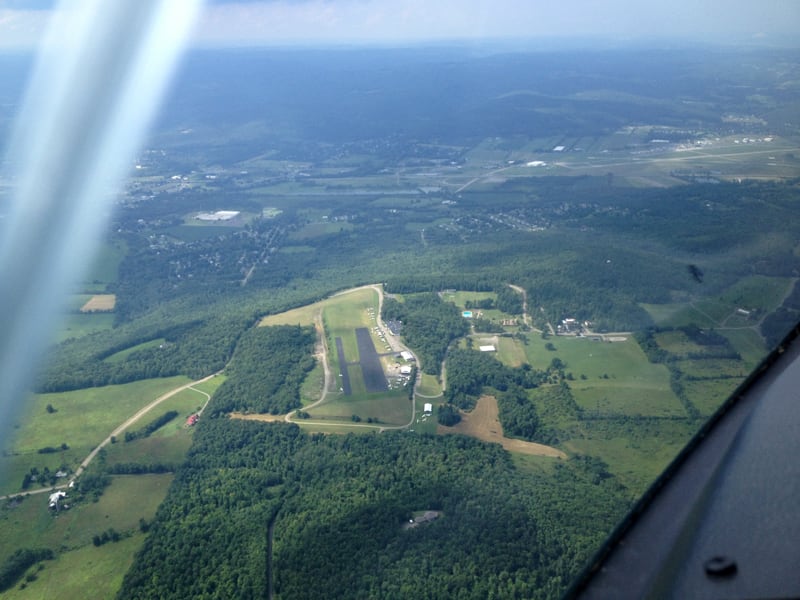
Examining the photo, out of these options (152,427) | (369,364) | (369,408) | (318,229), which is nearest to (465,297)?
(369,364)

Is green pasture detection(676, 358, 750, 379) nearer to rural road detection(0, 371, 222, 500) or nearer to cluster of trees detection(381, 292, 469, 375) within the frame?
cluster of trees detection(381, 292, 469, 375)

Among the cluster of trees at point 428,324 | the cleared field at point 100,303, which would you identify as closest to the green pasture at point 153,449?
the cluster of trees at point 428,324

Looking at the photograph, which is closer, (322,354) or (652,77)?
(322,354)

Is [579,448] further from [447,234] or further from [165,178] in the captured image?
[165,178]

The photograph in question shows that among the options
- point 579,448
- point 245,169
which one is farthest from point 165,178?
point 579,448

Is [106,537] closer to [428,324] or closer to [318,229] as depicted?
[428,324]
